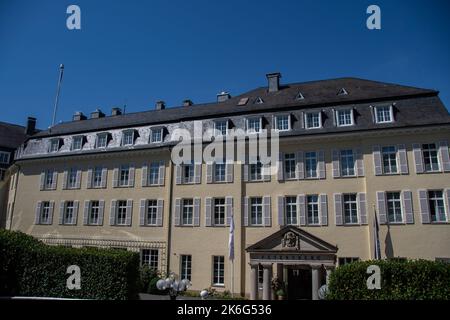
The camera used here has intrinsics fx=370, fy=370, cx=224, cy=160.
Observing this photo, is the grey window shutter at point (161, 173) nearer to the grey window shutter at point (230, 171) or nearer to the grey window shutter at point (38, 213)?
the grey window shutter at point (230, 171)

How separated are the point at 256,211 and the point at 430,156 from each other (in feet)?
33.3

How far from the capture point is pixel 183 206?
80.6 feet

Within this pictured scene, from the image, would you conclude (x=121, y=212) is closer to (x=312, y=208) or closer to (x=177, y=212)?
(x=177, y=212)

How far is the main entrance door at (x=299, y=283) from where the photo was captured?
20562mm

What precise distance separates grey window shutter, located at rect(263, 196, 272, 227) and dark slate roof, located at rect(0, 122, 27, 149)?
95.2 feet

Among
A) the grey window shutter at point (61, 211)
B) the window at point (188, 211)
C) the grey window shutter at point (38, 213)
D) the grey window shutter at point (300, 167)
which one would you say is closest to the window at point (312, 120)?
the grey window shutter at point (300, 167)

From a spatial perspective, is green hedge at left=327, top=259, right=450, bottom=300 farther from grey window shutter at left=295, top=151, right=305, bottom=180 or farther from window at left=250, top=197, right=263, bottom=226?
window at left=250, top=197, right=263, bottom=226

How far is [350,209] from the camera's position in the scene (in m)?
20.8

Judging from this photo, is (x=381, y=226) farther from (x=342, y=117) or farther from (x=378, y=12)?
(x=378, y=12)

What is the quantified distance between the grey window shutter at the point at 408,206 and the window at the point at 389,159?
1431mm

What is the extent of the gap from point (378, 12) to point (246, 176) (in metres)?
12.5

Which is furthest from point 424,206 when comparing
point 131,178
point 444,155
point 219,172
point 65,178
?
point 65,178
